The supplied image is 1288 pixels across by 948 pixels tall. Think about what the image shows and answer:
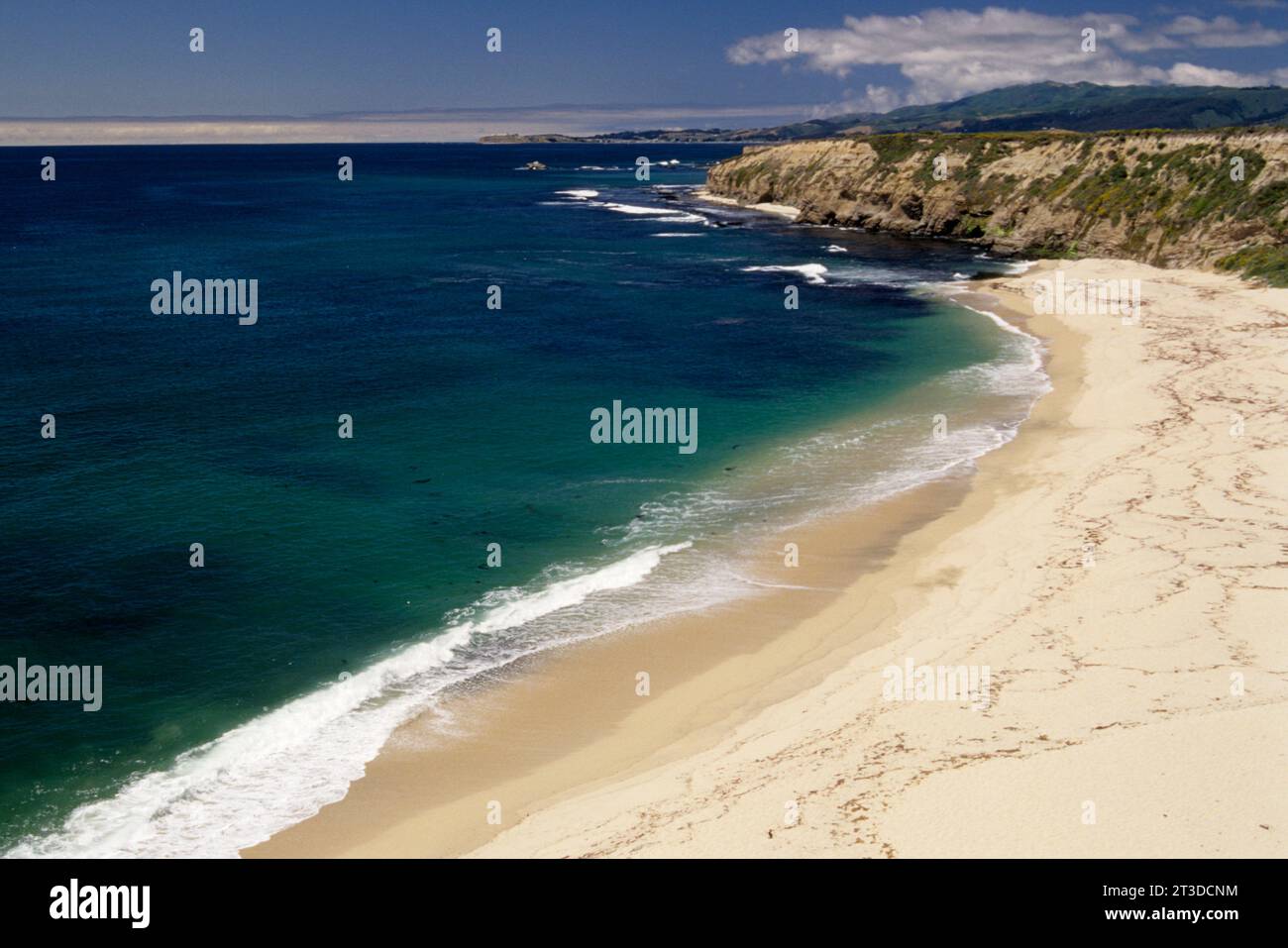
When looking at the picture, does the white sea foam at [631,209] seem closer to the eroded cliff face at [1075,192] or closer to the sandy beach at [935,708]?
the eroded cliff face at [1075,192]

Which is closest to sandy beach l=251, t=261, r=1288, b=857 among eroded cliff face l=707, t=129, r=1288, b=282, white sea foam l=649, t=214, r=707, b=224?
eroded cliff face l=707, t=129, r=1288, b=282

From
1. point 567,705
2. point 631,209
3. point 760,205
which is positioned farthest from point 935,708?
point 760,205

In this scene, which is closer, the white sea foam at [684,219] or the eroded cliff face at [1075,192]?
the eroded cliff face at [1075,192]

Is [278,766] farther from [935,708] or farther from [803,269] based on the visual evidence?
[803,269]

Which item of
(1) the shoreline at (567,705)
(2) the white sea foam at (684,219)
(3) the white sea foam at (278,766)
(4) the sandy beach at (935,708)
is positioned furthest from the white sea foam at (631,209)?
(3) the white sea foam at (278,766)

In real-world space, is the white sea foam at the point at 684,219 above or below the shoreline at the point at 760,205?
below
